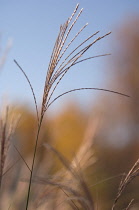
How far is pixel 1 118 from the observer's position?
1.51 metres

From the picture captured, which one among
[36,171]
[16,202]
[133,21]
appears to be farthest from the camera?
[133,21]

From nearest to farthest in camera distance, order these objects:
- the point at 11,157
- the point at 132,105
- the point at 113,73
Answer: the point at 11,157
the point at 132,105
the point at 113,73

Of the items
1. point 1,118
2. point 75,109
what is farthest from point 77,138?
point 1,118

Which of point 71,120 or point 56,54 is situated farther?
point 71,120

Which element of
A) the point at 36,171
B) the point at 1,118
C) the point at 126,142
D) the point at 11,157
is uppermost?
the point at 1,118

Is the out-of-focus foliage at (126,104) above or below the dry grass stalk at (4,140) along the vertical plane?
below

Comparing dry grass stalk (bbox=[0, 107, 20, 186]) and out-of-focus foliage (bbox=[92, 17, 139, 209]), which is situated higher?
dry grass stalk (bbox=[0, 107, 20, 186])

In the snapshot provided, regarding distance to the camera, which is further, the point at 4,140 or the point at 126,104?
the point at 126,104

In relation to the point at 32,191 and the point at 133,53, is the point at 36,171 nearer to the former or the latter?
the point at 32,191

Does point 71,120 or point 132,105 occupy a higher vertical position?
point 132,105

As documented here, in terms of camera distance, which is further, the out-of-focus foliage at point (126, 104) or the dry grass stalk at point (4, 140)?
the out-of-focus foliage at point (126, 104)

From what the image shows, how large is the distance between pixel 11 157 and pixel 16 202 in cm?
81

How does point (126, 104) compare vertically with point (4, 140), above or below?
below

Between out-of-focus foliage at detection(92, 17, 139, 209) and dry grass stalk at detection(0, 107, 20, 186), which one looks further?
out-of-focus foliage at detection(92, 17, 139, 209)
